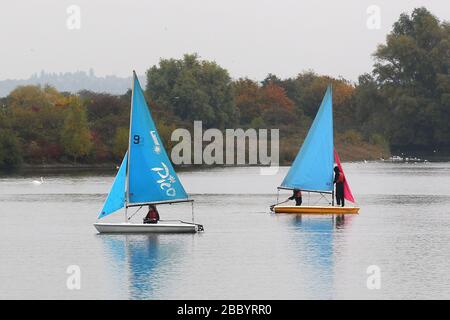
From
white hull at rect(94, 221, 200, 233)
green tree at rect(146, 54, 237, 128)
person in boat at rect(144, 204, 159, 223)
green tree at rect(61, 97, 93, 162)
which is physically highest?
green tree at rect(146, 54, 237, 128)

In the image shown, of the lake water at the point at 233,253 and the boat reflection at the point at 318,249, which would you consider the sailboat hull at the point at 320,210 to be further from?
the lake water at the point at 233,253

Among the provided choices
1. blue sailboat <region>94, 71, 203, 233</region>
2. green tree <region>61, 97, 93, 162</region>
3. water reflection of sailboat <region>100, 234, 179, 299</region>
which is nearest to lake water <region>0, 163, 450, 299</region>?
water reflection of sailboat <region>100, 234, 179, 299</region>

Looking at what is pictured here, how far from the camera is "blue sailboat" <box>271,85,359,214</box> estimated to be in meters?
46.1

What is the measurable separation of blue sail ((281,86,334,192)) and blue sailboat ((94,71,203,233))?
9.53 meters

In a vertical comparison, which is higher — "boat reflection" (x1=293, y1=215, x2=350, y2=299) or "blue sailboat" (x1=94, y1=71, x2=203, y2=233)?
"blue sailboat" (x1=94, y1=71, x2=203, y2=233)

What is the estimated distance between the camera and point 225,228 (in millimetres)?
41844

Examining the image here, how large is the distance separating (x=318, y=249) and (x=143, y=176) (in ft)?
21.7

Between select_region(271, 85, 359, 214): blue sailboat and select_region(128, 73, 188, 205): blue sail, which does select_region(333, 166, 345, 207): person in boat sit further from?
select_region(128, 73, 188, 205): blue sail

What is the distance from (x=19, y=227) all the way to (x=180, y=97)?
85.4 m

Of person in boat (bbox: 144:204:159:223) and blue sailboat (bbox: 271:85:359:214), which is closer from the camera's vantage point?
person in boat (bbox: 144:204:159:223)

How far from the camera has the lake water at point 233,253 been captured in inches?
1078

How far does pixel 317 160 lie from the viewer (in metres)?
46.5

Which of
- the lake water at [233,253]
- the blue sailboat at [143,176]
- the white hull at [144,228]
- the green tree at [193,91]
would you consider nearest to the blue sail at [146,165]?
the blue sailboat at [143,176]
